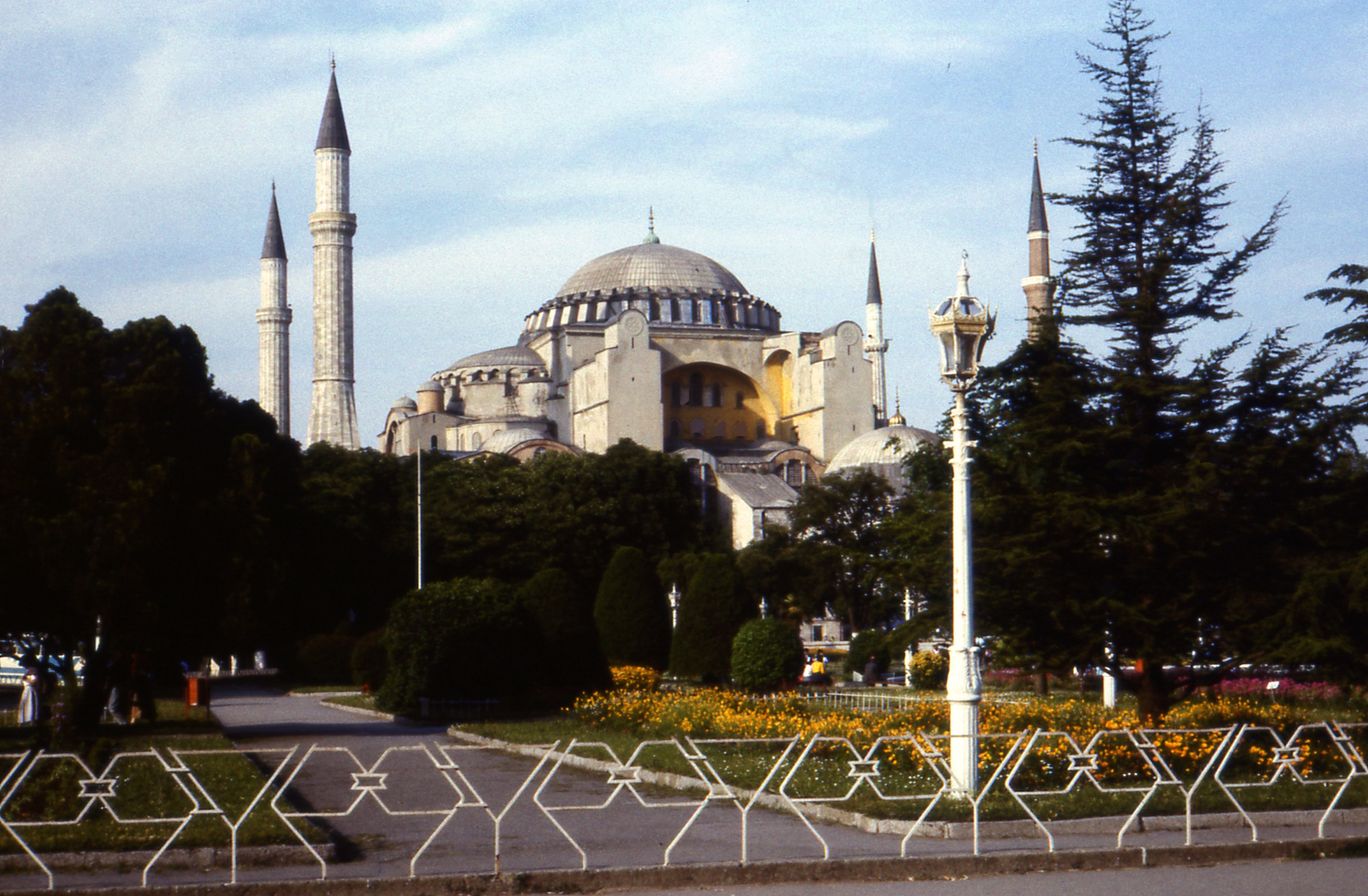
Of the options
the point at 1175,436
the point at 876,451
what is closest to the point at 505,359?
the point at 876,451

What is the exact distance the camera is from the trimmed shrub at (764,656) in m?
25.9

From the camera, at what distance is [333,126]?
226 feet

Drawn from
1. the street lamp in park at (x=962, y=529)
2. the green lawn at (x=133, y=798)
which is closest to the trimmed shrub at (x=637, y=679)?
the green lawn at (x=133, y=798)

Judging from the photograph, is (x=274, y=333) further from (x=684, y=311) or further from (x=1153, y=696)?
(x=1153, y=696)

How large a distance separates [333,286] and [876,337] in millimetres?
39458

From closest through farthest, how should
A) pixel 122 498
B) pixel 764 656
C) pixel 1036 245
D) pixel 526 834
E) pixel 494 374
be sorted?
pixel 526 834 < pixel 122 498 < pixel 764 656 < pixel 1036 245 < pixel 494 374

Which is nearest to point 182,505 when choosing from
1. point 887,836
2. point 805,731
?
point 805,731

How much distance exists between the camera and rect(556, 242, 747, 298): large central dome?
89.8 m

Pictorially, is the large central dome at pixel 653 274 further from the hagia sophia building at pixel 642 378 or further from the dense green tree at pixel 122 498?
the dense green tree at pixel 122 498

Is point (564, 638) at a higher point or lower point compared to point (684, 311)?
lower

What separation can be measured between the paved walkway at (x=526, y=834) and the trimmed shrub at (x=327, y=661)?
76.1 feet

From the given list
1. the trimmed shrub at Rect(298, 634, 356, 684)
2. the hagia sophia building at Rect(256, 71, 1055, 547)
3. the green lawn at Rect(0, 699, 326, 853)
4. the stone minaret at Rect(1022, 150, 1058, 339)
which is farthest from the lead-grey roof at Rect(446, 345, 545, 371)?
the green lawn at Rect(0, 699, 326, 853)

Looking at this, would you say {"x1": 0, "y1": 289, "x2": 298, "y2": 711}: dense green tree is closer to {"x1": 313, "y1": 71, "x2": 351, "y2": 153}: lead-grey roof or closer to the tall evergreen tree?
the tall evergreen tree

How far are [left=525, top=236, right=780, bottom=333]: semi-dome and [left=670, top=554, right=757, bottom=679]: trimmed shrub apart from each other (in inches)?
2230
